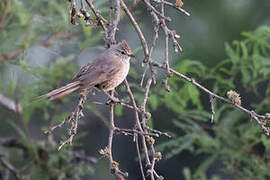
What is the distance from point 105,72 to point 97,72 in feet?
0.21

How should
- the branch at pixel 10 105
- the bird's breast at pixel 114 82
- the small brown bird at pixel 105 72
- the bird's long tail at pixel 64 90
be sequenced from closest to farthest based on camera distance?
the bird's long tail at pixel 64 90, the small brown bird at pixel 105 72, the bird's breast at pixel 114 82, the branch at pixel 10 105

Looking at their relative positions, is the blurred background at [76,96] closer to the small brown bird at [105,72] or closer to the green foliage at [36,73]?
the green foliage at [36,73]

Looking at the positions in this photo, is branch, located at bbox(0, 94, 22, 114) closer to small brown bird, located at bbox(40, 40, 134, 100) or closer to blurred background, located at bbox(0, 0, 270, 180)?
blurred background, located at bbox(0, 0, 270, 180)

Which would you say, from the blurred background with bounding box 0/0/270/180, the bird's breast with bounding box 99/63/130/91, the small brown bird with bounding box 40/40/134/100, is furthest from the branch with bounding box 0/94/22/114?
the bird's breast with bounding box 99/63/130/91

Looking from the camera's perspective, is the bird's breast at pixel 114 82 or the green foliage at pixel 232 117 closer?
the bird's breast at pixel 114 82

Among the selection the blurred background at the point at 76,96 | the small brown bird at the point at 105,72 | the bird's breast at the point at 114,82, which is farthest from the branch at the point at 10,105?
the bird's breast at the point at 114,82

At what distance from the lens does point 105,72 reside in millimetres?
4090

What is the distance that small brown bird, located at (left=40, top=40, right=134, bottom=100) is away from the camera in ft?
12.6

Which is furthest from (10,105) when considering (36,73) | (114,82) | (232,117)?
(232,117)

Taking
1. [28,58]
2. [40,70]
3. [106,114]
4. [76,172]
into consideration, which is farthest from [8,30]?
[106,114]

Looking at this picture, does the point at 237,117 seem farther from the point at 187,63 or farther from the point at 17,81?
the point at 17,81

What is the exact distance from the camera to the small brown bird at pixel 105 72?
3.86 meters

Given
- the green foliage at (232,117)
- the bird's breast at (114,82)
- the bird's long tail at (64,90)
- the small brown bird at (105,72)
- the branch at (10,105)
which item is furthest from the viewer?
the green foliage at (232,117)

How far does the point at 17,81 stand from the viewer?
5.31 metres
